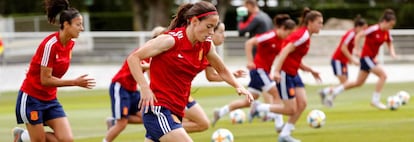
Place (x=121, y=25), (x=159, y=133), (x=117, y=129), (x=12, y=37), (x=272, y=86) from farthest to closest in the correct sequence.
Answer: (x=121, y=25), (x=12, y=37), (x=272, y=86), (x=117, y=129), (x=159, y=133)

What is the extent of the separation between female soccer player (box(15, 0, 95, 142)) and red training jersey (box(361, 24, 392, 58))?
32.2 feet

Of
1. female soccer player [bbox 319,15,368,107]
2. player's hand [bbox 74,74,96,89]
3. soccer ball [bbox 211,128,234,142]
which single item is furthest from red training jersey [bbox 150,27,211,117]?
female soccer player [bbox 319,15,368,107]

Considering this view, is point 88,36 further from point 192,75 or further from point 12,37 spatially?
point 192,75

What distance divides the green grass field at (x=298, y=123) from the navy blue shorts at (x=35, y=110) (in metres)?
3.75

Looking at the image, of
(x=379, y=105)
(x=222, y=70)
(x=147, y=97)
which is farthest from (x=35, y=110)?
(x=379, y=105)

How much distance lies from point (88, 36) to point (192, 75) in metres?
21.9

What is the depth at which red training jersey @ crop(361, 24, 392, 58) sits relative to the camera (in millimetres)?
19453

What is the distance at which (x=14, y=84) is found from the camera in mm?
27938

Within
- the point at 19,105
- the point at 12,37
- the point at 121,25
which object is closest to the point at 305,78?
the point at 12,37

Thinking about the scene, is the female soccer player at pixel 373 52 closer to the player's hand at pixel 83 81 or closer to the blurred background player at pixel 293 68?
the blurred background player at pixel 293 68

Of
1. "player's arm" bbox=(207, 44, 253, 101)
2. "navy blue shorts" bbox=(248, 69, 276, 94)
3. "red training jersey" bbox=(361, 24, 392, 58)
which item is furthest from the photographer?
"red training jersey" bbox=(361, 24, 392, 58)

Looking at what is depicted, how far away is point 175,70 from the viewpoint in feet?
29.0

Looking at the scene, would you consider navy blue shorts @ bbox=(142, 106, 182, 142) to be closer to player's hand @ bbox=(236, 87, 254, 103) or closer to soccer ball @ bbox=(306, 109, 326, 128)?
player's hand @ bbox=(236, 87, 254, 103)

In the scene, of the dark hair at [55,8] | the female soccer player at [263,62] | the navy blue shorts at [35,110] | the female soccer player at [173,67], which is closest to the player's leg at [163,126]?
the female soccer player at [173,67]
